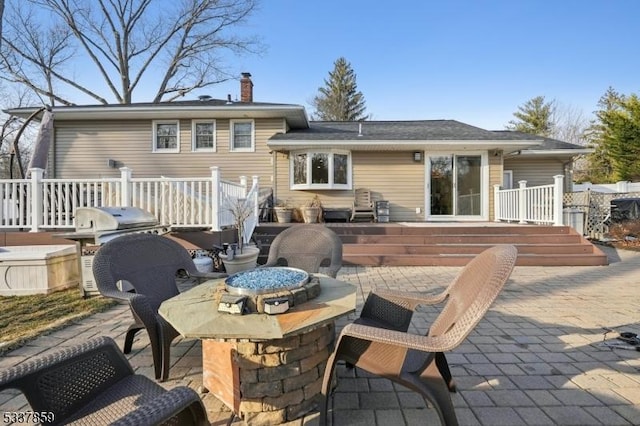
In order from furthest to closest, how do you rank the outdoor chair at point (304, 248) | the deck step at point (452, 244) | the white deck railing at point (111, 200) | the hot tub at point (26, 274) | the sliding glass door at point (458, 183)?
the sliding glass door at point (458, 183)
the deck step at point (452, 244)
the white deck railing at point (111, 200)
the hot tub at point (26, 274)
the outdoor chair at point (304, 248)

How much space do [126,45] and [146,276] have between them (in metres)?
21.1

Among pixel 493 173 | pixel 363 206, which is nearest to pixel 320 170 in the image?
pixel 363 206

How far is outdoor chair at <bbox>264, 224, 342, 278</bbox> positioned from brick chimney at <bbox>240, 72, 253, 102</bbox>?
9.76 metres

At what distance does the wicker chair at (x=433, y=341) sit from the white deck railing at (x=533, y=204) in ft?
21.7

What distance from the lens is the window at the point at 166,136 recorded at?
413 inches

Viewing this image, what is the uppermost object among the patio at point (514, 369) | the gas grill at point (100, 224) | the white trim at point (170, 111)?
the white trim at point (170, 111)

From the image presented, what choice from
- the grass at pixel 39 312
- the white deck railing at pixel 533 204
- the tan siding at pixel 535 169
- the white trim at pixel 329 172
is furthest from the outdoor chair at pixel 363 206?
the grass at pixel 39 312

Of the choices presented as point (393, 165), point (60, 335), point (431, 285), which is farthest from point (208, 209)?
point (393, 165)

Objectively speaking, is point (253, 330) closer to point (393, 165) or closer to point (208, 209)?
point (208, 209)

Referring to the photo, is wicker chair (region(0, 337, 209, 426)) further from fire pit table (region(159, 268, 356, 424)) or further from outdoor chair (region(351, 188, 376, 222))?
outdoor chair (region(351, 188, 376, 222))

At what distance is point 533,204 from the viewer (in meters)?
8.03

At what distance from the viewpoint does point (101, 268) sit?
2582mm

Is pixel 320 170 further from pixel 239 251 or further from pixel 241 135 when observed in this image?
pixel 239 251

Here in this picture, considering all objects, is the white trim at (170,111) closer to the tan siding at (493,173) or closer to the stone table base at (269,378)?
the tan siding at (493,173)
